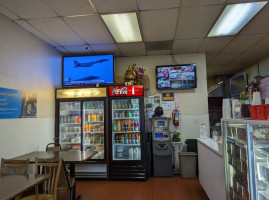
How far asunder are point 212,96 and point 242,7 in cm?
620

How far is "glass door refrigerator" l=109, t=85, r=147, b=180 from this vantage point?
439 cm

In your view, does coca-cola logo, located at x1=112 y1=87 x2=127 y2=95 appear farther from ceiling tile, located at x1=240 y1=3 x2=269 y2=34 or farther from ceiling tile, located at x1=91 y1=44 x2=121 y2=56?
ceiling tile, located at x1=240 y1=3 x2=269 y2=34

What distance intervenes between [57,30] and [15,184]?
9.50 feet

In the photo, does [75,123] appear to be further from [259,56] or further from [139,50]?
[259,56]

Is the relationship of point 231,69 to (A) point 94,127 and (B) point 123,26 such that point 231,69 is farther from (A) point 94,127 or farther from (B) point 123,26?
(A) point 94,127

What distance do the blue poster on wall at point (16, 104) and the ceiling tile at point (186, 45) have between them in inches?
135

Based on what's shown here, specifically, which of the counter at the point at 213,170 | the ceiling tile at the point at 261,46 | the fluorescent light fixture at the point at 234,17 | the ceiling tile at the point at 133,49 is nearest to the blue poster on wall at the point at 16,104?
the ceiling tile at the point at 133,49

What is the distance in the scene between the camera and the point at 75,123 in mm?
4715

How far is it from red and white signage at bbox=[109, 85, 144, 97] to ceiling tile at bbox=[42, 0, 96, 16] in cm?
188

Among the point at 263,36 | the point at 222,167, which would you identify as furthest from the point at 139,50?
the point at 222,167

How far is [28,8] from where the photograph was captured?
2963 mm

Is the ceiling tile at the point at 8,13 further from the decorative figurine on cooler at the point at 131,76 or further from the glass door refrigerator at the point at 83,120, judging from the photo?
the decorative figurine on cooler at the point at 131,76

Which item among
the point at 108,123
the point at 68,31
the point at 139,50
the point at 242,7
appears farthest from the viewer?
the point at 139,50

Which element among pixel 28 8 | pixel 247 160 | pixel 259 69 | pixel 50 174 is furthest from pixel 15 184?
pixel 259 69
